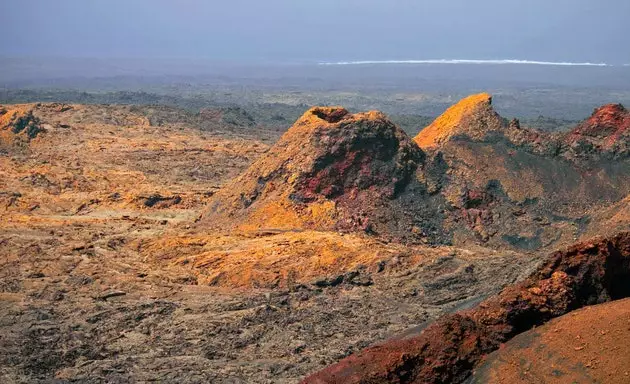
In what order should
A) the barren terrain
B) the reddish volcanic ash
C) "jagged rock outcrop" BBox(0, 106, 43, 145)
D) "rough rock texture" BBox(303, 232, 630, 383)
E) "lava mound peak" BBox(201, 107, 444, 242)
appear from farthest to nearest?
"jagged rock outcrop" BBox(0, 106, 43, 145)
the reddish volcanic ash
"lava mound peak" BBox(201, 107, 444, 242)
the barren terrain
"rough rock texture" BBox(303, 232, 630, 383)

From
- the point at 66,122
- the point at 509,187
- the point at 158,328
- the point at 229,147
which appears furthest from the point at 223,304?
the point at 66,122

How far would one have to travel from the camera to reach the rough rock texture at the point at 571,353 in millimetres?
7367

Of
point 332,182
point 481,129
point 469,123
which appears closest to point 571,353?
point 332,182

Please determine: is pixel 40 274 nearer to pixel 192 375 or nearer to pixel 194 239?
pixel 194 239

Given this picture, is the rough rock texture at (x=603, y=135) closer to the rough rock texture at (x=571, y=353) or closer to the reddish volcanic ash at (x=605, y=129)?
the reddish volcanic ash at (x=605, y=129)

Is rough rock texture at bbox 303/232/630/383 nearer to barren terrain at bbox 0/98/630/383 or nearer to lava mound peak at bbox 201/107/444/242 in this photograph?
barren terrain at bbox 0/98/630/383

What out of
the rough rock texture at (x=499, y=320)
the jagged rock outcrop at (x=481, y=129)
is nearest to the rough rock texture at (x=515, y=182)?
the jagged rock outcrop at (x=481, y=129)

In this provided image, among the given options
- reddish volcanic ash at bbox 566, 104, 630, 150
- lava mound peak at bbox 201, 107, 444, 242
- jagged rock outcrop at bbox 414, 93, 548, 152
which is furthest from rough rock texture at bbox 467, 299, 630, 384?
reddish volcanic ash at bbox 566, 104, 630, 150

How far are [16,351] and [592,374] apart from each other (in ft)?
28.6

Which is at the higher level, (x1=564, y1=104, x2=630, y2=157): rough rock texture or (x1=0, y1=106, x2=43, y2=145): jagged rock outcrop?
(x1=564, y1=104, x2=630, y2=157): rough rock texture

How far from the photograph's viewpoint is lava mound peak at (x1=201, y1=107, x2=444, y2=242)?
695 inches

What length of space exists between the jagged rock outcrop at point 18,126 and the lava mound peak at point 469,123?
17755 millimetres

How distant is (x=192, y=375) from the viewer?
445 inches

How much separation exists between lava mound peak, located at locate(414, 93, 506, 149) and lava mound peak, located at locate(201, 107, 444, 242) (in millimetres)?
1494
